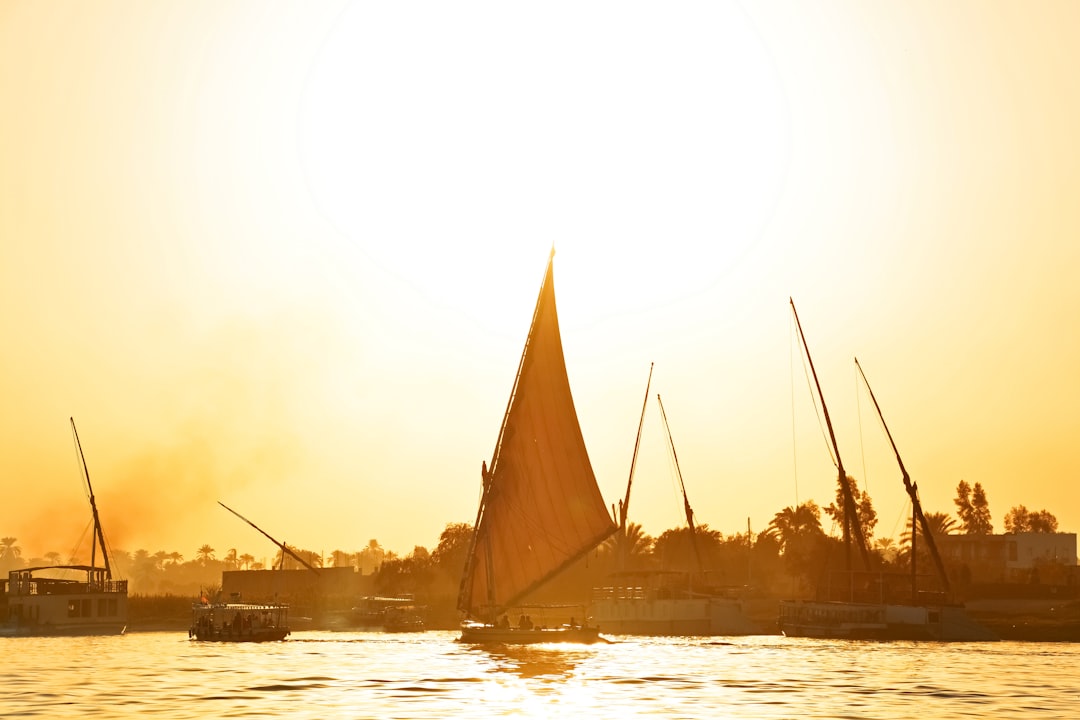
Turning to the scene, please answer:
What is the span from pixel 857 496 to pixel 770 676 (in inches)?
4906

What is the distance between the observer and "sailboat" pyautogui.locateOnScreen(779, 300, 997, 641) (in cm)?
12725

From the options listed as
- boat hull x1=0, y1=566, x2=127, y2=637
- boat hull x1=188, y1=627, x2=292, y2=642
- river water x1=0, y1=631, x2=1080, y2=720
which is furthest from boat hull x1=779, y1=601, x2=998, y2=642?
boat hull x1=0, y1=566, x2=127, y2=637

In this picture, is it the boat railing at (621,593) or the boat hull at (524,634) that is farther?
the boat railing at (621,593)

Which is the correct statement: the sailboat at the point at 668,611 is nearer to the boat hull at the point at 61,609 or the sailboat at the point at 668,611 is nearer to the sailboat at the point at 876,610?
the sailboat at the point at 876,610

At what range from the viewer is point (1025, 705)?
62.0 metres

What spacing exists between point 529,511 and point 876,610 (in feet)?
151

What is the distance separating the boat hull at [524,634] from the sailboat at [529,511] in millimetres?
69

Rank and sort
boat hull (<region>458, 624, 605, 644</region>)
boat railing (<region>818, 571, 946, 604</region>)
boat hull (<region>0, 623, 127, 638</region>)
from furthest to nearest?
1. boat hull (<region>0, 623, 127, 638</region>)
2. boat railing (<region>818, 571, 946, 604</region>)
3. boat hull (<region>458, 624, 605, 644</region>)

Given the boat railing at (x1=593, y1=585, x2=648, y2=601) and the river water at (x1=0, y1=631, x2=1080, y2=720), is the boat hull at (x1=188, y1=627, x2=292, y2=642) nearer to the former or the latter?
the river water at (x1=0, y1=631, x2=1080, y2=720)

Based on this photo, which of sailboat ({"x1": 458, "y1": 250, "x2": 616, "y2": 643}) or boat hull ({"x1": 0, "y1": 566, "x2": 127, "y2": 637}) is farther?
boat hull ({"x1": 0, "y1": 566, "x2": 127, "y2": 637})

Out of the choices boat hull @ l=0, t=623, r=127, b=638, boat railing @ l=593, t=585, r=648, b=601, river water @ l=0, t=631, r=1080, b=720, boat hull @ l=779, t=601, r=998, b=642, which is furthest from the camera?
boat railing @ l=593, t=585, r=648, b=601

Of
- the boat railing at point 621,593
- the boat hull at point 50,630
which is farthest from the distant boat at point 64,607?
the boat railing at point 621,593

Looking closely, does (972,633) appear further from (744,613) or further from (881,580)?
(744,613)

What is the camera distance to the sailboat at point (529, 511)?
99625mm
